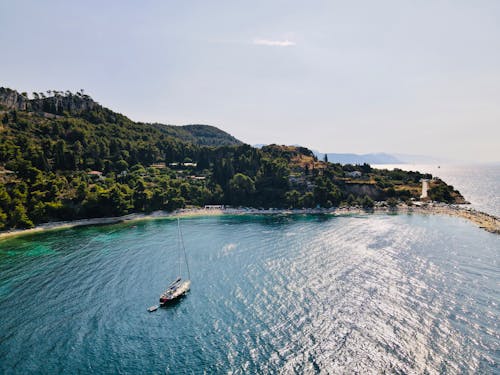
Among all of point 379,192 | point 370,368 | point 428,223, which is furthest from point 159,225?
point 379,192

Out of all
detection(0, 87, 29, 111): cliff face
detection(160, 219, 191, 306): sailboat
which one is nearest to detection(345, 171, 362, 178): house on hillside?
detection(160, 219, 191, 306): sailboat

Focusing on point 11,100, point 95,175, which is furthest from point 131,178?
point 11,100

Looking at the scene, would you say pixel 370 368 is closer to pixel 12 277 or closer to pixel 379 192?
pixel 12 277

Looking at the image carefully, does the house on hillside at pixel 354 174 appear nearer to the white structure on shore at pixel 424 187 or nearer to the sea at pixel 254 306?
the white structure on shore at pixel 424 187

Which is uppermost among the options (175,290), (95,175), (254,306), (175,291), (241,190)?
(95,175)

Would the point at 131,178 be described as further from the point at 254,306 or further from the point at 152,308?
the point at 254,306
